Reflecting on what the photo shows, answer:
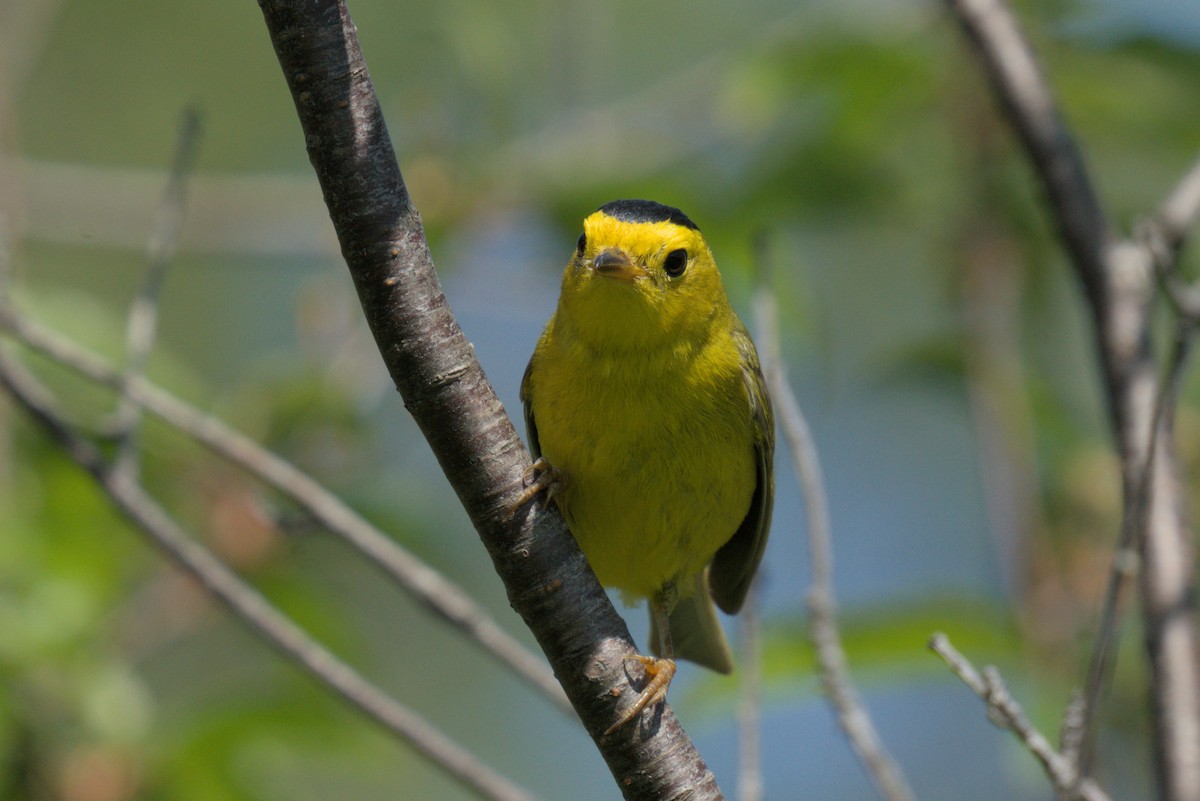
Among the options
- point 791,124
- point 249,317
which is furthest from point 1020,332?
point 249,317

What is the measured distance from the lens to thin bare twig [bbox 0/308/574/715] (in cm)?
387

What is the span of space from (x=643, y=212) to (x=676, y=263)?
208 millimetres

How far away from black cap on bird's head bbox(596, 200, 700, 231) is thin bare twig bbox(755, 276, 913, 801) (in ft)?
2.13

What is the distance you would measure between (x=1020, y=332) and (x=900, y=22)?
141 cm

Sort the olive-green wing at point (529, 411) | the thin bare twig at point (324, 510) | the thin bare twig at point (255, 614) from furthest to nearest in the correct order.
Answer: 1. the olive-green wing at point (529, 411)
2. the thin bare twig at point (324, 510)
3. the thin bare twig at point (255, 614)

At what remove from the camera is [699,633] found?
17.1 feet

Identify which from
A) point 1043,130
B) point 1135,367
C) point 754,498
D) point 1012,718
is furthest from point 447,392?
point 1043,130

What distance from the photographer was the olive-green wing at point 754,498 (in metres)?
4.63

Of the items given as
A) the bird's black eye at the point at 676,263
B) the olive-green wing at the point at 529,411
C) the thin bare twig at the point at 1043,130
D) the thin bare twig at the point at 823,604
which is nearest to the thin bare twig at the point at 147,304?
the olive-green wing at the point at 529,411

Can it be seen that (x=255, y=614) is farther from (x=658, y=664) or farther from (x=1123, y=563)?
(x=1123, y=563)

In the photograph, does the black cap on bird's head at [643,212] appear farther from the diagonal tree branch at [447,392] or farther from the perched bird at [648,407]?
the diagonal tree branch at [447,392]

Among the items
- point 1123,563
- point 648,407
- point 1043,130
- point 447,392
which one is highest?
point 1043,130

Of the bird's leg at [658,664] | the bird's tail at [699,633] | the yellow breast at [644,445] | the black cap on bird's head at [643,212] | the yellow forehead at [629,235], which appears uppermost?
the black cap on bird's head at [643,212]

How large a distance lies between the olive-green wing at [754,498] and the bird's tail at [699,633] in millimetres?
134
